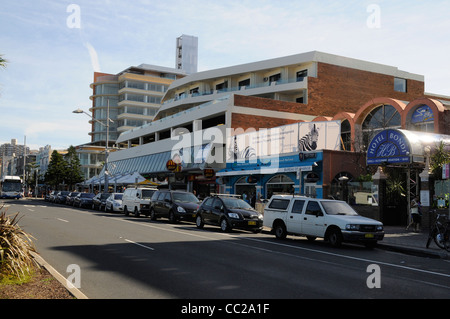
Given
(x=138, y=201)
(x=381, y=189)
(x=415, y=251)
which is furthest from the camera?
(x=138, y=201)

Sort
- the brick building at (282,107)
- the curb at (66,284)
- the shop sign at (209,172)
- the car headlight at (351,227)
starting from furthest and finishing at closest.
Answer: the shop sign at (209,172) → the brick building at (282,107) → the car headlight at (351,227) → the curb at (66,284)

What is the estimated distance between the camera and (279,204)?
17.6 metres

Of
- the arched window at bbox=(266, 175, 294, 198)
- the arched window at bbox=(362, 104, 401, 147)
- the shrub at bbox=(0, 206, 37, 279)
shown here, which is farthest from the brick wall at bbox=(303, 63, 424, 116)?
the shrub at bbox=(0, 206, 37, 279)

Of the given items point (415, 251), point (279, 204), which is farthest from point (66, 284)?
point (415, 251)

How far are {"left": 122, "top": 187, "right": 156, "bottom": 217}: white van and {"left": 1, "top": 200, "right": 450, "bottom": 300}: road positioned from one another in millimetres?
13679

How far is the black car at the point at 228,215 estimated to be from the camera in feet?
63.7

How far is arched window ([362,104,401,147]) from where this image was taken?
31938 millimetres

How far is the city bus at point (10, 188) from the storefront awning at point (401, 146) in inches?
2094

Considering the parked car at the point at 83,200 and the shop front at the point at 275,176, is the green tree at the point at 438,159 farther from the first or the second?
the parked car at the point at 83,200

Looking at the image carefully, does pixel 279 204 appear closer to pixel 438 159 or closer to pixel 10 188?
pixel 438 159

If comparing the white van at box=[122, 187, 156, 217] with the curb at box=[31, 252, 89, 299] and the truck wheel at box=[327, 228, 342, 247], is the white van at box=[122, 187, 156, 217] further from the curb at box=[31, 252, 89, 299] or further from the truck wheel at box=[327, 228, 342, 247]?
the curb at box=[31, 252, 89, 299]

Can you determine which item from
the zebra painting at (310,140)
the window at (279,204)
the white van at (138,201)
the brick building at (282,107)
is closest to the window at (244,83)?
the brick building at (282,107)

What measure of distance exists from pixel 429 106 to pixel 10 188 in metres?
53.9
